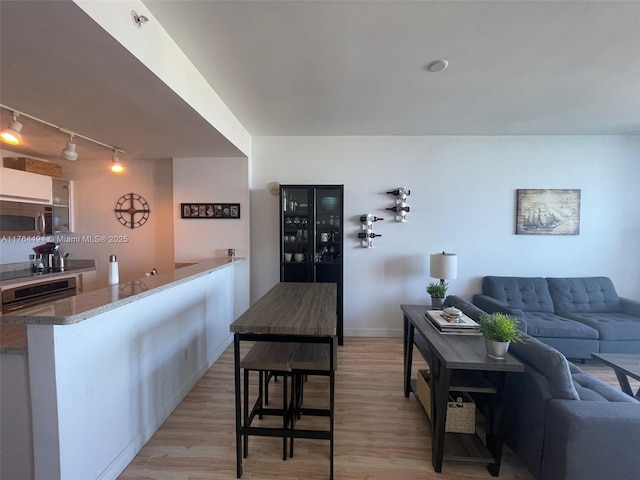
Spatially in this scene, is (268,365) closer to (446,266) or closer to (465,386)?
(465,386)

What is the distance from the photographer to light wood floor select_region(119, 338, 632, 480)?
1571mm

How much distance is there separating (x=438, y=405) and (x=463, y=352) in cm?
34

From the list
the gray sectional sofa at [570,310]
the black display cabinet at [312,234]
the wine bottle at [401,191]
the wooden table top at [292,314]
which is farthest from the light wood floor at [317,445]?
the wine bottle at [401,191]

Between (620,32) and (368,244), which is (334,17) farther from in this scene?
(368,244)

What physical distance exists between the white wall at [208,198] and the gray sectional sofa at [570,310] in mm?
3353

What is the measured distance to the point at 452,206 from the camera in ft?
11.7

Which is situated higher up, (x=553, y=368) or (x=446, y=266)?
(x=446, y=266)

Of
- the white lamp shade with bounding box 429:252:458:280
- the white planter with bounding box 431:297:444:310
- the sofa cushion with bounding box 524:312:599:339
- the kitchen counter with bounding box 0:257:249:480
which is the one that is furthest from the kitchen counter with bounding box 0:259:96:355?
the sofa cushion with bounding box 524:312:599:339

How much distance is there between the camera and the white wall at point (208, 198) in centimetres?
344

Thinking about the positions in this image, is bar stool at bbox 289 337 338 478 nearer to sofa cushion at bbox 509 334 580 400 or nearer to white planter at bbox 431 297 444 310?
sofa cushion at bbox 509 334 580 400

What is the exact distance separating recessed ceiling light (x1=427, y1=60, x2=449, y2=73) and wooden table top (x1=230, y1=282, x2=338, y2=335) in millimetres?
1962

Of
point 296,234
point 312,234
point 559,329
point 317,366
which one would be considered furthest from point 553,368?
point 296,234

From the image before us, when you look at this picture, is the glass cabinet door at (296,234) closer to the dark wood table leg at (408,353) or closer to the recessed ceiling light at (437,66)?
the dark wood table leg at (408,353)

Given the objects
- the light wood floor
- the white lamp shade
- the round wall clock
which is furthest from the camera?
the round wall clock
